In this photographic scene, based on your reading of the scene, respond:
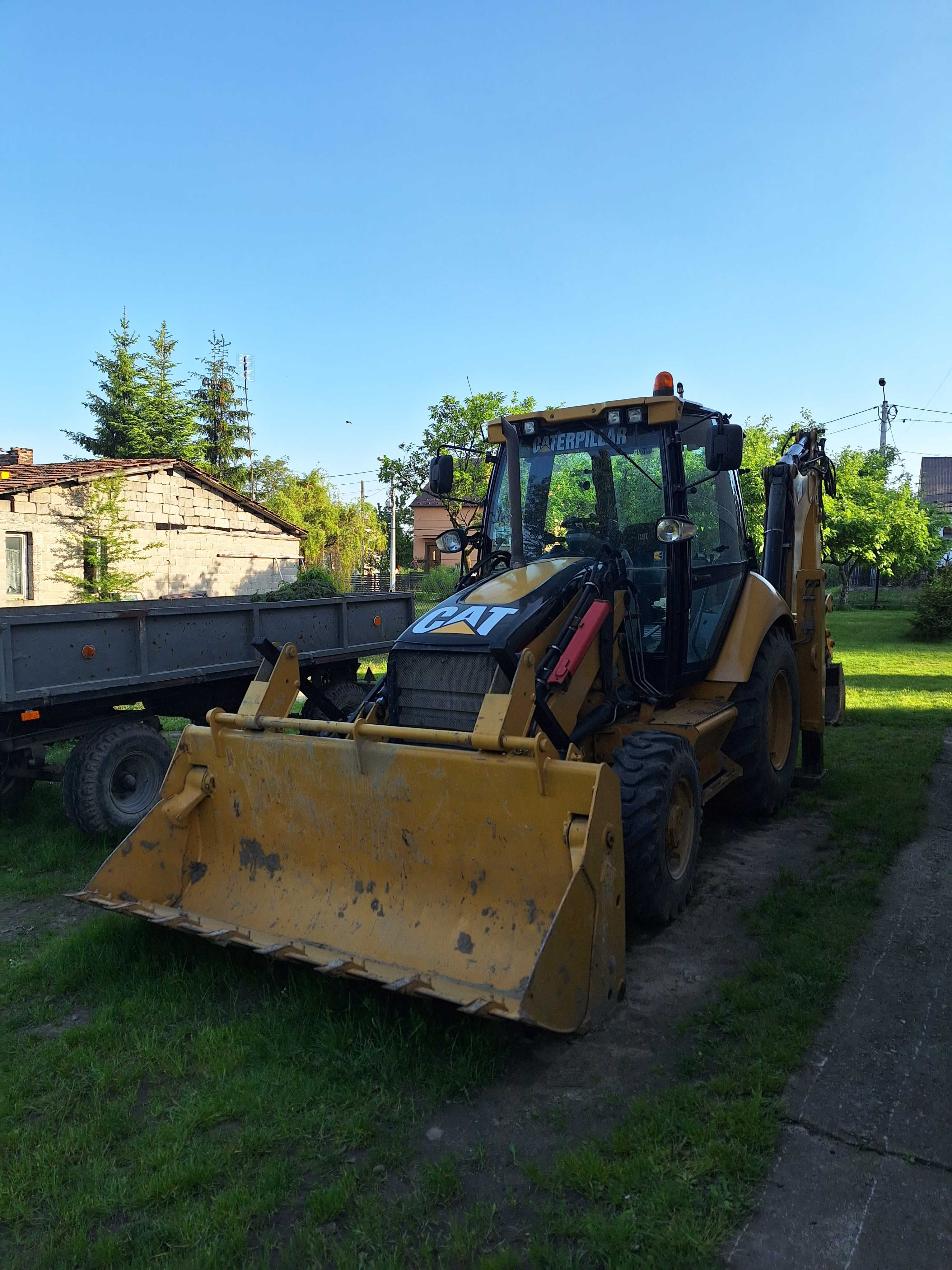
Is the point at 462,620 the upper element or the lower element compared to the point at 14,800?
upper

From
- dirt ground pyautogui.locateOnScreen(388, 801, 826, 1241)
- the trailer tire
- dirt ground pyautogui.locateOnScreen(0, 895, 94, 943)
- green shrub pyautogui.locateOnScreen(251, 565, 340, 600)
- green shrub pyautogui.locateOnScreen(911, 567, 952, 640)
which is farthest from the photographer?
green shrub pyautogui.locateOnScreen(911, 567, 952, 640)

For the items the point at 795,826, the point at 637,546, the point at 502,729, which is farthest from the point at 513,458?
the point at 795,826

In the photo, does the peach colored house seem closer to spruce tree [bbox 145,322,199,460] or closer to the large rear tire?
spruce tree [bbox 145,322,199,460]

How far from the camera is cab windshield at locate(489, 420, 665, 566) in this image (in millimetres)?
5527

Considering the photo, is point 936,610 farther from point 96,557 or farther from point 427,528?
point 427,528

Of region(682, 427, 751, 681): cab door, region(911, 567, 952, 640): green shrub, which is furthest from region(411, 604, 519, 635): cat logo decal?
region(911, 567, 952, 640): green shrub

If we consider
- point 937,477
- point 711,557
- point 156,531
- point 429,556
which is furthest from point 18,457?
point 937,477

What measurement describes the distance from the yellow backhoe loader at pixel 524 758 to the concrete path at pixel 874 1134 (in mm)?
833

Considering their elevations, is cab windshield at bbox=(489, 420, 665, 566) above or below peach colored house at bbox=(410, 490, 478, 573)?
below

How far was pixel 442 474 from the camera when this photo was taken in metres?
5.97

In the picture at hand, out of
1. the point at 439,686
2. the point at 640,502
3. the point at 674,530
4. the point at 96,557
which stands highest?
the point at 96,557

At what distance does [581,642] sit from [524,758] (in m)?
0.98

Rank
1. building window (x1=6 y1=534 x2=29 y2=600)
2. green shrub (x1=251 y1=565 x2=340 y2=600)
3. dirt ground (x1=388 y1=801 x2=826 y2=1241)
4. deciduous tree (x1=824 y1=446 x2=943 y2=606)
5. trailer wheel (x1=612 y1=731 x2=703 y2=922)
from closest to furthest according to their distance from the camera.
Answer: dirt ground (x1=388 y1=801 x2=826 y2=1241), trailer wheel (x1=612 y1=731 x2=703 y2=922), green shrub (x1=251 y1=565 x2=340 y2=600), building window (x1=6 y1=534 x2=29 y2=600), deciduous tree (x1=824 y1=446 x2=943 y2=606)

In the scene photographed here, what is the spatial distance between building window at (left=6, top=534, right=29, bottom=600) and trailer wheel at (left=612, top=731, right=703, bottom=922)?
16.8m
